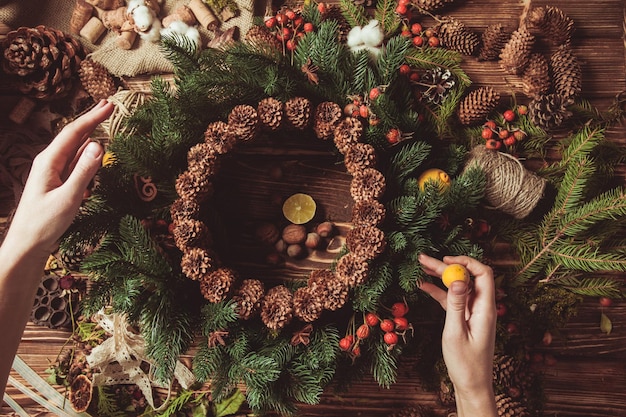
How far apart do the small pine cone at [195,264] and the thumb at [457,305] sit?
58 cm

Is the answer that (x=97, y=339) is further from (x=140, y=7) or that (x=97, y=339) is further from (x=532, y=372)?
(x=532, y=372)

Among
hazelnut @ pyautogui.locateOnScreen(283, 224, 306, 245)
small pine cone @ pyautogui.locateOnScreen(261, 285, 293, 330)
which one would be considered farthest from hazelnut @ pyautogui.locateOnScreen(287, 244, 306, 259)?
small pine cone @ pyautogui.locateOnScreen(261, 285, 293, 330)

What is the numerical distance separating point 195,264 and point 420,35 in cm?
97

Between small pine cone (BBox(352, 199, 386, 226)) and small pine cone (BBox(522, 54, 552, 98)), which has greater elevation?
small pine cone (BBox(522, 54, 552, 98))

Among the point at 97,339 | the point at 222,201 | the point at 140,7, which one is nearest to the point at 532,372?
the point at 222,201

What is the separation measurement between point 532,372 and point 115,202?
1.28m

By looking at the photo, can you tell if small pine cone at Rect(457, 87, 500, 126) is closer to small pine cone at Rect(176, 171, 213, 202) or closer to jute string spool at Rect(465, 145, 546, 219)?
jute string spool at Rect(465, 145, 546, 219)

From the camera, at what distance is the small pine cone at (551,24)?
1.52 meters

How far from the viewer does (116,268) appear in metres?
1.18

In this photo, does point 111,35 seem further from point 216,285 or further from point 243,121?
point 216,285

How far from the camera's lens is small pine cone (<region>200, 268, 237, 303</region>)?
1.24 meters

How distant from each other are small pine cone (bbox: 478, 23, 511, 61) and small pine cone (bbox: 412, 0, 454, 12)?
0.52 feet

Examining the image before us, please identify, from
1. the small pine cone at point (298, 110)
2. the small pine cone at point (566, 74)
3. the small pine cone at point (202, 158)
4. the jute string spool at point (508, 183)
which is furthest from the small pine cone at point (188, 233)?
the small pine cone at point (566, 74)

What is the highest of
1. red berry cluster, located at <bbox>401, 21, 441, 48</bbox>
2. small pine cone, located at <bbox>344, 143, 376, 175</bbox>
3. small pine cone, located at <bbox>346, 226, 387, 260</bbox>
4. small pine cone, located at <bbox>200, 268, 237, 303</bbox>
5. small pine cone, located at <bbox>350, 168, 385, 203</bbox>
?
red berry cluster, located at <bbox>401, 21, 441, 48</bbox>
